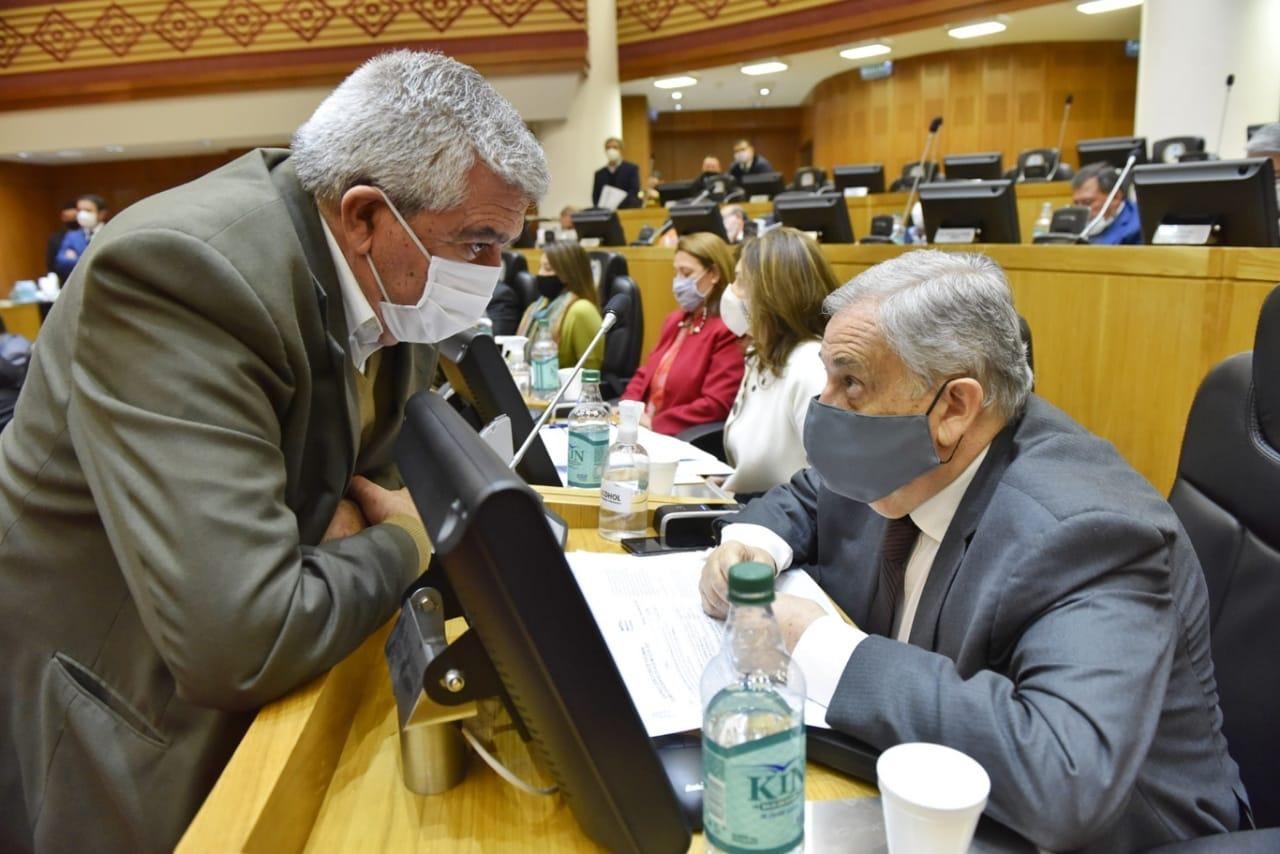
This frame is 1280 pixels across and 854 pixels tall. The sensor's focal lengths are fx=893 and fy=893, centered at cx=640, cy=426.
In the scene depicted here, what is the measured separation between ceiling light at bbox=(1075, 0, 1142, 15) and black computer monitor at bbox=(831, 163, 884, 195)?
2993mm

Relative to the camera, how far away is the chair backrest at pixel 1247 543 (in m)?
1.14

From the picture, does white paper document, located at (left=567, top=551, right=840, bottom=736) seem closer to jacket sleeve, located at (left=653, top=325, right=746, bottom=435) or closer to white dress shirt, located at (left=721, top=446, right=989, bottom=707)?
white dress shirt, located at (left=721, top=446, right=989, bottom=707)

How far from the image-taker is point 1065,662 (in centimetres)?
86

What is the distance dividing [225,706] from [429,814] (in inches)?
9.5

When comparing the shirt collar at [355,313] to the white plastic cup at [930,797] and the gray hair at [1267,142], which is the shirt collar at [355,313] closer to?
the white plastic cup at [930,797]

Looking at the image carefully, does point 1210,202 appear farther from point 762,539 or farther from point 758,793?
point 758,793

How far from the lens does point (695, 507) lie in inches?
64.4

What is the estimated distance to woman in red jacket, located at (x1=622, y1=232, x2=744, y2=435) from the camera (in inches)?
129

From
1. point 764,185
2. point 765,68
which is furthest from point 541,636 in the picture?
point 765,68

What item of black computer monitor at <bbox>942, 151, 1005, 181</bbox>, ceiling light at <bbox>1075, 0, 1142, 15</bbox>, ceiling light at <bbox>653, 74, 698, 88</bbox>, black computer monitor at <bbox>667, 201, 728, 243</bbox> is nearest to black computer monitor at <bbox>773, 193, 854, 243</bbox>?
black computer monitor at <bbox>667, 201, 728, 243</bbox>

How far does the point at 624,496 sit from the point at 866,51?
10.6 m

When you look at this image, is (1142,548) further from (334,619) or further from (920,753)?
(334,619)

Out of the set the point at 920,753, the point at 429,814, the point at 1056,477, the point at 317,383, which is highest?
the point at 317,383

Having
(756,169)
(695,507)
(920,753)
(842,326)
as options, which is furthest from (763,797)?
(756,169)
